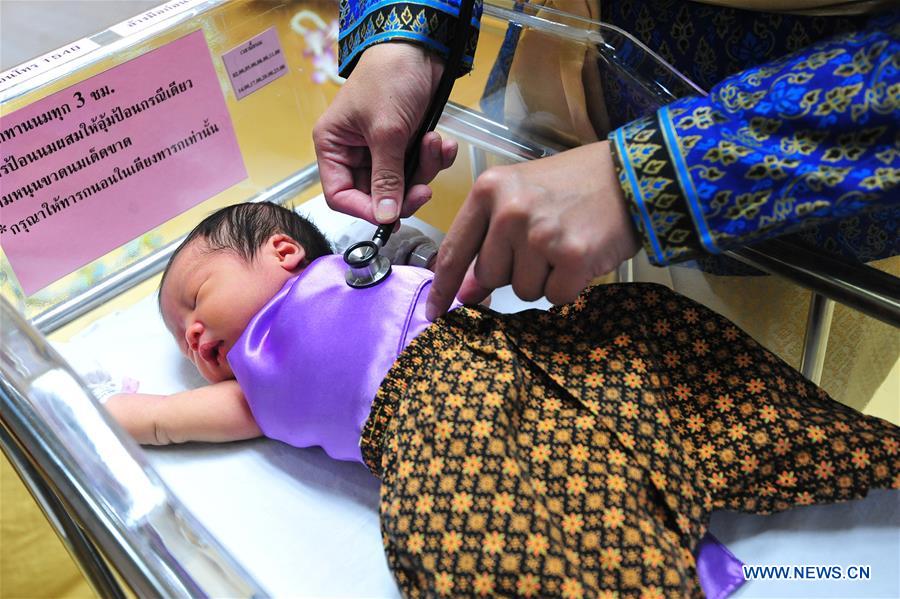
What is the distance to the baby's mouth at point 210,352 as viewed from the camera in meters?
1.06

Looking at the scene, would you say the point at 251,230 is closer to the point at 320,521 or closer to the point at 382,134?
the point at 382,134

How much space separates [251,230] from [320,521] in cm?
40

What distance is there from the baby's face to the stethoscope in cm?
13

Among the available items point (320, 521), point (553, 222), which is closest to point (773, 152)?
point (553, 222)

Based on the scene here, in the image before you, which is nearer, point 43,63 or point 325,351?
point 325,351

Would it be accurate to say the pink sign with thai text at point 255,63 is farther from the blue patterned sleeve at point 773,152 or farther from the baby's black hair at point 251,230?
the blue patterned sleeve at point 773,152

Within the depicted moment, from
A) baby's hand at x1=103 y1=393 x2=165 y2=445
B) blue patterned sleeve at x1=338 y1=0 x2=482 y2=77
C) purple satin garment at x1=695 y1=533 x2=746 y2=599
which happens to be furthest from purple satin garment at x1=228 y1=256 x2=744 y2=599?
purple satin garment at x1=695 y1=533 x2=746 y2=599

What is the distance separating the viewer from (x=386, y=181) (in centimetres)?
94

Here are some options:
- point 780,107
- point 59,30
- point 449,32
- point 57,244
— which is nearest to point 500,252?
point 780,107

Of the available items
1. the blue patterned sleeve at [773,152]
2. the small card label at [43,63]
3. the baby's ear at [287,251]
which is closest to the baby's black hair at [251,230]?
the baby's ear at [287,251]

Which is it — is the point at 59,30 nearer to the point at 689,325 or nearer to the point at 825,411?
the point at 689,325

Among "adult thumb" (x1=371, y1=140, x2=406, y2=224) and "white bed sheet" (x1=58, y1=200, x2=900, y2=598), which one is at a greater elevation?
"adult thumb" (x1=371, y1=140, x2=406, y2=224)

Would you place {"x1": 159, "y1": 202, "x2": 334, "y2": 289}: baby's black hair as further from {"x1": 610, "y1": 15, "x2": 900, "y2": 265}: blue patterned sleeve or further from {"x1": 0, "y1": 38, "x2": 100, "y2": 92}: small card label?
{"x1": 610, "y1": 15, "x2": 900, "y2": 265}: blue patterned sleeve

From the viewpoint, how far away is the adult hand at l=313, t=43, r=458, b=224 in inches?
37.1
